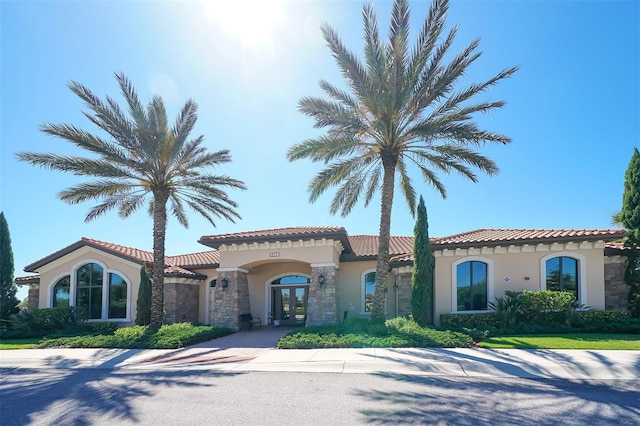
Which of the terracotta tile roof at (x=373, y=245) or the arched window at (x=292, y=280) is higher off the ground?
the terracotta tile roof at (x=373, y=245)

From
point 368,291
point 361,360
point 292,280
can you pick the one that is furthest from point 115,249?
point 361,360

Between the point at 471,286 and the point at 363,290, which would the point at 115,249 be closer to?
the point at 363,290

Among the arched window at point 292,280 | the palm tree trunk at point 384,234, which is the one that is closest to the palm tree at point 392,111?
the palm tree trunk at point 384,234

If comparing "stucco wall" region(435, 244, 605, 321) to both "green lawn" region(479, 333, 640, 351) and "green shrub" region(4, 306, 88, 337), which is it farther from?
"green shrub" region(4, 306, 88, 337)

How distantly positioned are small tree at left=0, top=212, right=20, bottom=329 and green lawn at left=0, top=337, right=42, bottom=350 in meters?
4.54

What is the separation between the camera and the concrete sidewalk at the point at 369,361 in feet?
29.1

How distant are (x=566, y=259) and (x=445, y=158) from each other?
6.09 metres

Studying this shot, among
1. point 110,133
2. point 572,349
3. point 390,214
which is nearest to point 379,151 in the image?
point 390,214

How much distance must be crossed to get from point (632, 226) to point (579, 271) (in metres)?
2.60

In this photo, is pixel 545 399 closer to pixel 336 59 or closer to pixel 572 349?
pixel 572 349

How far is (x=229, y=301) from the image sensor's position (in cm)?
1812

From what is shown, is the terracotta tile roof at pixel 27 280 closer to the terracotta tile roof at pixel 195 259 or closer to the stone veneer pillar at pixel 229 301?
the terracotta tile roof at pixel 195 259

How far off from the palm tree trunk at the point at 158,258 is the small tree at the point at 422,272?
10.2 m

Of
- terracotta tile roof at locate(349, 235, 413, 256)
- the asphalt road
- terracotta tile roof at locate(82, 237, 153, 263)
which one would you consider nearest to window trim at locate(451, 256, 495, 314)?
terracotta tile roof at locate(349, 235, 413, 256)
